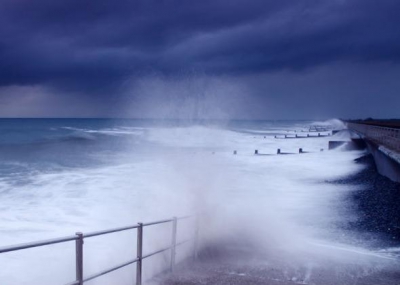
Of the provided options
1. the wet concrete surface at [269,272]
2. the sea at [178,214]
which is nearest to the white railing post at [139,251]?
the wet concrete surface at [269,272]

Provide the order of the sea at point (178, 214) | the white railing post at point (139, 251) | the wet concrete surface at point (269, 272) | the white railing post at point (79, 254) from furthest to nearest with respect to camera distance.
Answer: the sea at point (178, 214)
the wet concrete surface at point (269, 272)
the white railing post at point (139, 251)
the white railing post at point (79, 254)

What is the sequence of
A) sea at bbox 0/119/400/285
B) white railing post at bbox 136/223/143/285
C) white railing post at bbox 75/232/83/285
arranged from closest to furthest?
white railing post at bbox 75/232/83/285 → white railing post at bbox 136/223/143/285 → sea at bbox 0/119/400/285

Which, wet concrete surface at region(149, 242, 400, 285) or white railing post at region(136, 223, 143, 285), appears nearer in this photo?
white railing post at region(136, 223, 143, 285)

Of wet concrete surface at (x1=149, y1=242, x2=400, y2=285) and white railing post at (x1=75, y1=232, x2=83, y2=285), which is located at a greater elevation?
white railing post at (x1=75, y1=232, x2=83, y2=285)

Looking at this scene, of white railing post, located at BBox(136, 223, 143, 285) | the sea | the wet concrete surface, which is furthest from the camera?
the sea

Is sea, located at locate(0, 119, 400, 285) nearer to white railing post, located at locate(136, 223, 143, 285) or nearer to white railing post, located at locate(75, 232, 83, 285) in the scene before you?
white railing post, located at locate(136, 223, 143, 285)

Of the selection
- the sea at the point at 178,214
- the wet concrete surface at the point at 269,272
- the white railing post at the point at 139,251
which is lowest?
the sea at the point at 178,214

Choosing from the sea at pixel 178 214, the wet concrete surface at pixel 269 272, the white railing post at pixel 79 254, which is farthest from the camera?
the sea at pixel 178 214

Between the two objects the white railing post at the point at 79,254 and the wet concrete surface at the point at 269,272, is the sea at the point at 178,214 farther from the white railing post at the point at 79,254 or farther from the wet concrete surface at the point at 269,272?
the white railing post at the point at 79,254

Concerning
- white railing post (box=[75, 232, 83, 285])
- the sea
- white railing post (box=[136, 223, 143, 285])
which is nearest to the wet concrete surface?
the sea

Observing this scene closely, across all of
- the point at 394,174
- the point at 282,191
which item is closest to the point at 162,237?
the point at 282,191

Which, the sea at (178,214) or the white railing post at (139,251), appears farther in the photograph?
the sea at (178,214)

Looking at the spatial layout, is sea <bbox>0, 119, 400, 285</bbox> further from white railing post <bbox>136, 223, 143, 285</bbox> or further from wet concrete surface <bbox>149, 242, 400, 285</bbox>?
white railing post <bbox>136, 223, 143, 285</bbox>

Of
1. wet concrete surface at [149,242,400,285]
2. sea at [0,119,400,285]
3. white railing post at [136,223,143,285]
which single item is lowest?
sea at [0,119,400,285]
